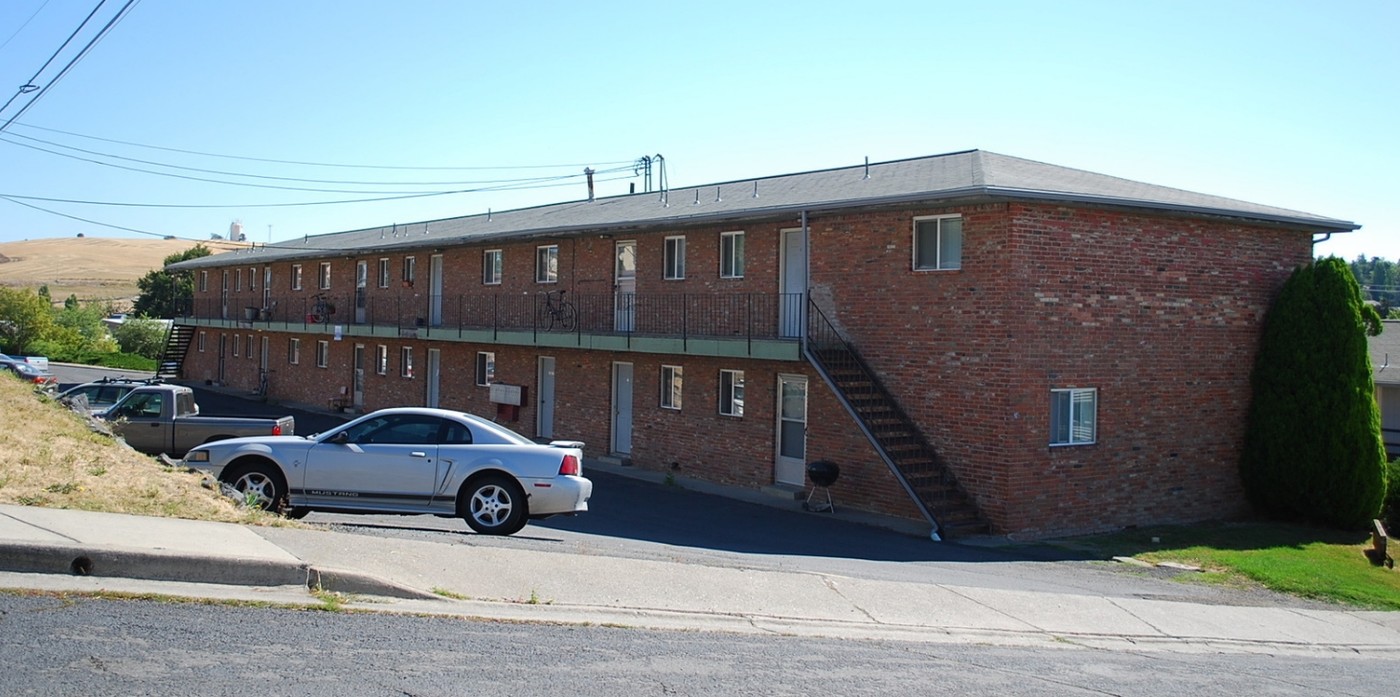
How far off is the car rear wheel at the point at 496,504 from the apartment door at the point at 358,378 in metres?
23.1

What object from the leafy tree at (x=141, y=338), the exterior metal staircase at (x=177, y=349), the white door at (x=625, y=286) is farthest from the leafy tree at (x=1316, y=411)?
Result: the leafy tree at (x=141, y=338)

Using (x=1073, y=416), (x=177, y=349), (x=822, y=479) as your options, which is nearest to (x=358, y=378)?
(x=177, y=349)

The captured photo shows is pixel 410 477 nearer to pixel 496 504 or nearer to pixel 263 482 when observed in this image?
pixel 496 504

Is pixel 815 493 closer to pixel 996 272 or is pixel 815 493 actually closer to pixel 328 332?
pixel 996 272

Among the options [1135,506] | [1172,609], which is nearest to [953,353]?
[1135,506]

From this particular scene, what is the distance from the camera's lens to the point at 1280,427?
19.5 meters

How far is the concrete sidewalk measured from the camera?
739cm

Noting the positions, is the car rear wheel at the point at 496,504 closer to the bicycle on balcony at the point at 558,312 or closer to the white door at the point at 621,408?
the white door at the point at 621,408

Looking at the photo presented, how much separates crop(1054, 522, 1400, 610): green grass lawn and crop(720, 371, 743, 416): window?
6936 millimetres

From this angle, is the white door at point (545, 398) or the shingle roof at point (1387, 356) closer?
the white door at point (545, 398)

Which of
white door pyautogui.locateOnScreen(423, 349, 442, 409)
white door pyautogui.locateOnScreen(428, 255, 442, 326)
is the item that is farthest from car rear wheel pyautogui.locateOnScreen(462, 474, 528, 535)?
white door pyautogui.locateOnScreen(423, 349, 442, 409)

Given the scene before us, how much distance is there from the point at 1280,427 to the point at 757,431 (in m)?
9.22

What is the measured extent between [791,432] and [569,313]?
717cm

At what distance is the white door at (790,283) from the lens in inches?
781
